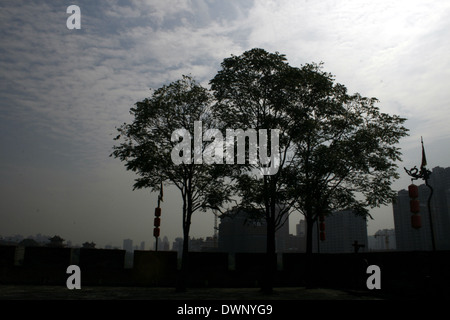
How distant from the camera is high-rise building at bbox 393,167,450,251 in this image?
323 feet

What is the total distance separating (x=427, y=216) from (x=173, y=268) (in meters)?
103

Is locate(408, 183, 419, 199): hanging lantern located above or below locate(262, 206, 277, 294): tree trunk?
above

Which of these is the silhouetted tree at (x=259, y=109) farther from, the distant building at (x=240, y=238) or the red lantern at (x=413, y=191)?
the distant building at (x=240, y=238)

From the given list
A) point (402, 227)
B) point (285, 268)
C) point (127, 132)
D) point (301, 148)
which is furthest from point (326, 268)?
point (402, 227)

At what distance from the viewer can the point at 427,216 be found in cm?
10169

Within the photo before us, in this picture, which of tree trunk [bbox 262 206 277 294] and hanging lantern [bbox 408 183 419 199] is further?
tree trunk [bbox 262 206 277 294]

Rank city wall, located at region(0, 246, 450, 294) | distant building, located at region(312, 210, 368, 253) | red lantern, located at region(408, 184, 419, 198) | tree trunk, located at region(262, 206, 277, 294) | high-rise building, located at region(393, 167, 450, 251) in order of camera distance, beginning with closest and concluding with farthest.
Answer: red lantern, located at region(408, 184, 419, 198) < tree trunk, located at region(262, 206, 277, 294) < city wall, located at region(0, 246, 450, 294) < high-rise building, located at region(393, 167, 450, 251) < distant building, located at region(312, 210, 368, 253)

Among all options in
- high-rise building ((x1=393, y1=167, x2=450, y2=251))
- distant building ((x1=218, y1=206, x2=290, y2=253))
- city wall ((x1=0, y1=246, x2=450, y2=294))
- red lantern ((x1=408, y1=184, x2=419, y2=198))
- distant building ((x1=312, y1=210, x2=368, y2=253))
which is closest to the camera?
red lantern ((x1=408, y1=184, x2=419, y2=198))

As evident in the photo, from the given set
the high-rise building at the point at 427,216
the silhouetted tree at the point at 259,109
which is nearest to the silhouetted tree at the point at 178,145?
the silhouetted tree at the point at 259,109

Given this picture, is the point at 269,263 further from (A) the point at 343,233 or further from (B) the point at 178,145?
(A) the point at 343,233

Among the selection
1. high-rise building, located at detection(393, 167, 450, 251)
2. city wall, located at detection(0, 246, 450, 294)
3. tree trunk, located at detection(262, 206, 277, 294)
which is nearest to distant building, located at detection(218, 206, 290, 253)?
high-rise building, located at detection(393, 167, 450, 251)

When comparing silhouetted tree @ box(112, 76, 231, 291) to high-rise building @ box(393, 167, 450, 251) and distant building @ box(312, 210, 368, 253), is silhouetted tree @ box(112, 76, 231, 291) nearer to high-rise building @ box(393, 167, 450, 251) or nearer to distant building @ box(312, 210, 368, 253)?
high-rise building @ box(393, 167, 450, 251)

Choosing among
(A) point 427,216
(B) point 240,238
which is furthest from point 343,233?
(A) point 427,216

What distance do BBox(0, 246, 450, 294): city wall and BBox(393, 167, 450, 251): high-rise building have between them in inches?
3175
